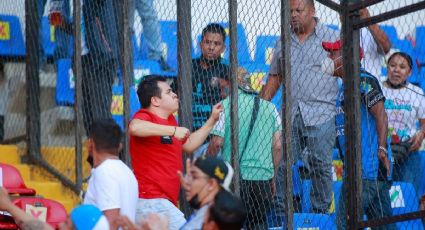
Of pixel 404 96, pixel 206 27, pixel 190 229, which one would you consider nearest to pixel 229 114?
pixel 206 27

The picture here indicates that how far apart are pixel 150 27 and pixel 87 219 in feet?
13.1

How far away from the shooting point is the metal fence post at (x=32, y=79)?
37.6 ft

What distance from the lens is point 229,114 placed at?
30.5 ft

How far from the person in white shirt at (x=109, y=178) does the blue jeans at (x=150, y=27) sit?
2.90m

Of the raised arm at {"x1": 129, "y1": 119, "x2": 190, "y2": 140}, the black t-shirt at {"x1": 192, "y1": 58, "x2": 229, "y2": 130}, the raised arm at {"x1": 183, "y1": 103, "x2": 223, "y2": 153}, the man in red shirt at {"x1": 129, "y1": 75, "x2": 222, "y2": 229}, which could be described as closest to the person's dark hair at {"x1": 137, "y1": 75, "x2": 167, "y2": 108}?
the man in red shirt at {"x1": 129, "y1": 75, "x2": 222, "y2": 229}

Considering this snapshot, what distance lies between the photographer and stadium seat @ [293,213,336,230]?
9.02m

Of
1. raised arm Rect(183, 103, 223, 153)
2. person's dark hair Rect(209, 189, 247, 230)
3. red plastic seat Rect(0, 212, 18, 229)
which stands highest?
raised arm Rect(183, 103, 223, 153)

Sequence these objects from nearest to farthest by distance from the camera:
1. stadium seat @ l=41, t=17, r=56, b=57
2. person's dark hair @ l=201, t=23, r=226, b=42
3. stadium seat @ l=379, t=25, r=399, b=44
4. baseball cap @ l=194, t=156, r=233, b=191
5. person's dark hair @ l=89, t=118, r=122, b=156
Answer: baseball cap @ l=194, t=156, r=233, b=191 → person's dark hair @ l=89, t=118, r=122, b=156 → person's dark hair @ l=201, t=23, r=226, b=42 → stadium seat @ l=379, t=25, r=399, b=44 → stadium seat @ l=41, t=17, r=56, b=57

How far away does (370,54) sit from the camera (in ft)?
31.5

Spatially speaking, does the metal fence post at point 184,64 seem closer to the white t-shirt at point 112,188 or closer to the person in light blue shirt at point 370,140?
the person in light blue shirt at point 370,140

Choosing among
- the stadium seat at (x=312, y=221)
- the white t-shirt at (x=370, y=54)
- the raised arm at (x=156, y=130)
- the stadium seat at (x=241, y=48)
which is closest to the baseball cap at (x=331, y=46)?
the white t-shirt at (x=370, y=54)

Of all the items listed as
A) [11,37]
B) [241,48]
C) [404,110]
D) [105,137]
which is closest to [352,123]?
[241,48]

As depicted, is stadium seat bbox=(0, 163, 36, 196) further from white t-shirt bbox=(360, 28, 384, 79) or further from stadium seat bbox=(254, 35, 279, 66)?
white t-shirt bbox=(360, 28, 384, 79)

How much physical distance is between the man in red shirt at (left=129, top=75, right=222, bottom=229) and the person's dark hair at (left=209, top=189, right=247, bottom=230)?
2.16 meters
